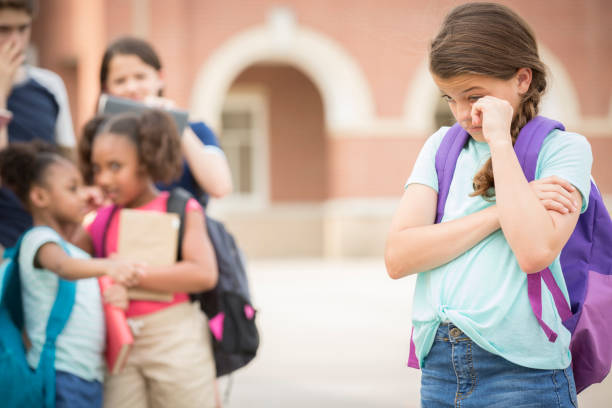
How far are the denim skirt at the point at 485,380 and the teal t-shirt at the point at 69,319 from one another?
1.14 meters

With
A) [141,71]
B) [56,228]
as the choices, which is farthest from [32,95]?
[56,228]

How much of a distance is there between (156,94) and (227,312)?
0.88m

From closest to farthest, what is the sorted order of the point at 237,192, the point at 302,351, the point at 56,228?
the point at 56,228
the point at 302,351
the point at 237,192

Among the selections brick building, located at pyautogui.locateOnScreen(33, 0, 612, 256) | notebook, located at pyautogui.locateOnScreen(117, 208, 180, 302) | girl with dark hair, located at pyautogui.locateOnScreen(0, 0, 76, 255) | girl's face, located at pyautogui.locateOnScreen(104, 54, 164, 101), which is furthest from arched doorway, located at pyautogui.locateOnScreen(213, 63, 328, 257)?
notebook, located at pyautogui.locateOnScreen(117, 208, 180, 302)

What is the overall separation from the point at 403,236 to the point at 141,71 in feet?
4.99

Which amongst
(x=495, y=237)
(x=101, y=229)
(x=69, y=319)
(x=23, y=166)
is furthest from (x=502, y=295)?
(x=23, y=166)

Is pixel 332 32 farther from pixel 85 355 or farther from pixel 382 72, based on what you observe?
pixel 85 355

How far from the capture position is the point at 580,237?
1637 millimetres

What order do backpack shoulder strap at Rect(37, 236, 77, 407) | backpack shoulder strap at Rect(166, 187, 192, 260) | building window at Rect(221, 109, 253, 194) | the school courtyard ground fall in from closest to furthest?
backpack shoulder strap at Rect(37, 236, 77, 407)
backpack shoulder strap at Rect(166, 187, 192, 260)
the school courtyard ground
building window at Rect(221, 109, 253, 194)

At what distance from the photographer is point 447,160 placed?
1.69 m

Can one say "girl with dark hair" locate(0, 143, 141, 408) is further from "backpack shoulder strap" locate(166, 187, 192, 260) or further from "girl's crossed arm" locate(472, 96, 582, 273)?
"girl's crossed arm" locate(472, 96, 582, 273)

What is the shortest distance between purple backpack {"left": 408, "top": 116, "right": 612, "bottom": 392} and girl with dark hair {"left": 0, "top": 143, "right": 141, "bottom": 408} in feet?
3.62

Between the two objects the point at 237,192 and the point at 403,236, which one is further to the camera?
the point at 237,192

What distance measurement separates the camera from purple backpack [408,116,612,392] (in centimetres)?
157
